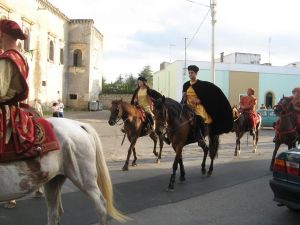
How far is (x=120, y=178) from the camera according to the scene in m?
10.1

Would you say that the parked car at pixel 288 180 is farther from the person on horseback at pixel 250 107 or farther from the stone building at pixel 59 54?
the stone building at pixel 59 54

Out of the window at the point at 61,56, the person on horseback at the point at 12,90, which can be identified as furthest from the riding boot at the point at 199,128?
the window at the point at 61,56

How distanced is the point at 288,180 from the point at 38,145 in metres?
3.77

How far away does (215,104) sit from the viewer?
10.6m

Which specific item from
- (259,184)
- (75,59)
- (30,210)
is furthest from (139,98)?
(75,59)

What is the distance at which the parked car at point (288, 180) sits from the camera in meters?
6.08

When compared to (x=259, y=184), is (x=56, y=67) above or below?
above

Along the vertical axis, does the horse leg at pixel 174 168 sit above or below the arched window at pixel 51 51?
below

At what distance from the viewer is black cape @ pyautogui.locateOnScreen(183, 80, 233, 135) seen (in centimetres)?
1034

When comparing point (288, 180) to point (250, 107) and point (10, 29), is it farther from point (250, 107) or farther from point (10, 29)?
point (250, 107)

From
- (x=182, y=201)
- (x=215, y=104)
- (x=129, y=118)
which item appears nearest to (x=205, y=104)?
(x=215, y=104)

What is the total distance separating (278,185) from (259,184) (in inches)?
130

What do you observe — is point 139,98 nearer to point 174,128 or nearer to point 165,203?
point 174,128

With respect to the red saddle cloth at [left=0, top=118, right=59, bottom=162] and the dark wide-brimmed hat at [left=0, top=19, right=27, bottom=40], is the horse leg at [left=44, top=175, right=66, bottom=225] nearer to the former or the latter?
the red saddle cloth at [left=0, top=118, right=59, bottom=162]
